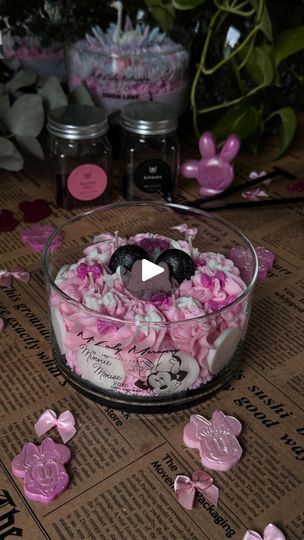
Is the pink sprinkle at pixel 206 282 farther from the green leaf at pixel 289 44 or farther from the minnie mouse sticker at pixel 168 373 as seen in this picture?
the green leaf at pixel 289 44

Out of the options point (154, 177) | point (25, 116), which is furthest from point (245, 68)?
point (25, 116)

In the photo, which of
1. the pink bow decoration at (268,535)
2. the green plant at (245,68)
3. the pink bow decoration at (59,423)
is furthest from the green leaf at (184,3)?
the pink bow decoration at (268,535)

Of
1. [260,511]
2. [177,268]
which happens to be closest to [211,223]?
[177,268]

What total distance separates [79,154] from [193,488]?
55cm

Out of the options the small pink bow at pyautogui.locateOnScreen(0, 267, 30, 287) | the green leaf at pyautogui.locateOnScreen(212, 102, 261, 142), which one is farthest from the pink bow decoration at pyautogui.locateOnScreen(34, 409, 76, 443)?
the green leaf at pyautogui.locateOnScreen(212, 102, 261, 142)

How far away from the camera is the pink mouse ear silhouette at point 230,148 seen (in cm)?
96

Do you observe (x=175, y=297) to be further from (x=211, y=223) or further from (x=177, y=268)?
(x=211, y=223)

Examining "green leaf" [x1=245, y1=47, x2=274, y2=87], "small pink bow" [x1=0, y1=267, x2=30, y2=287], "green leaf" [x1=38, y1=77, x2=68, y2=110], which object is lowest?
"small pink bow" [x1=0, y1=267, x2=30, y2=287]

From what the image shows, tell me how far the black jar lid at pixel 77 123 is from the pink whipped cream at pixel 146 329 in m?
0.31

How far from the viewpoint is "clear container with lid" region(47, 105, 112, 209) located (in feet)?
2.95

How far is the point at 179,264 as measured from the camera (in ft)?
2.08

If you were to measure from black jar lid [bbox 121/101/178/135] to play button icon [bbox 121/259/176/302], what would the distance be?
37cm

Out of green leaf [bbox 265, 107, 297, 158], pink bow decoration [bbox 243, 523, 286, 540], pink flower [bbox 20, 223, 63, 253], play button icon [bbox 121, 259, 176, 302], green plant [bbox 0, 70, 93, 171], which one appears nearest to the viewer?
pink bow decoration [bbox 243, 523, 286, 540]

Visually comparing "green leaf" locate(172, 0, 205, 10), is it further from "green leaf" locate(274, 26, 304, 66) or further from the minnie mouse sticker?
the minnie mouse sticker
